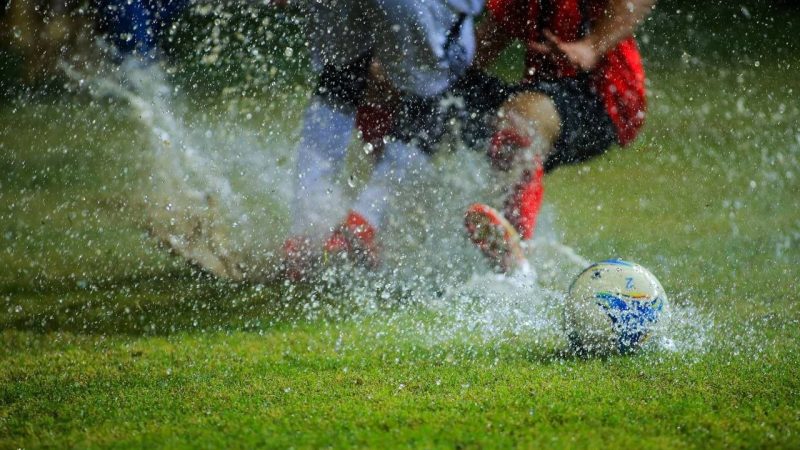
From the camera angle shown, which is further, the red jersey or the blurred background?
the blurred background

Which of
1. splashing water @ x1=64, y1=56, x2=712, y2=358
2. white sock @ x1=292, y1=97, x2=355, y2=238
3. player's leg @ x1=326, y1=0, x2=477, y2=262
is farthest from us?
player's leg @ x1=326, y1=0, x2=477, y2=262

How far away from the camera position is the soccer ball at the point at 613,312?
2211mm

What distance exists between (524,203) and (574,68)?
555 mm

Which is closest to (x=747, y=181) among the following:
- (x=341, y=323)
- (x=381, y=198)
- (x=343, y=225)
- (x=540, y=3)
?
(x=540, y=3)

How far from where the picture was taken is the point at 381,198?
355 centimetres

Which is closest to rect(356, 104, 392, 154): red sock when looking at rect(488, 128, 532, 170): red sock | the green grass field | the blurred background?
rect(488, 128, 532, 170): red sock

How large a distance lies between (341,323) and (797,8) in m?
→ 8.36

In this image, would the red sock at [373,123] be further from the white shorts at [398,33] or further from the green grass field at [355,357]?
the green grass field at [355,357]

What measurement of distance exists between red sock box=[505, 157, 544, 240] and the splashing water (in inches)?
3.4

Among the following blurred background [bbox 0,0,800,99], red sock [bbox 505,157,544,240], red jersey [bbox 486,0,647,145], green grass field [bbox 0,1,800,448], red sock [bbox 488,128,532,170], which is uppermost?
blurred background [bbox 0,0,800,99]

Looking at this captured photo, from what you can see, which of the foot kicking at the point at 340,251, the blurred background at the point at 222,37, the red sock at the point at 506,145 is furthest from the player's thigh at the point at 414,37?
the blurred background at the point at 222,37

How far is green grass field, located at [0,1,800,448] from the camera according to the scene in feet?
5.73

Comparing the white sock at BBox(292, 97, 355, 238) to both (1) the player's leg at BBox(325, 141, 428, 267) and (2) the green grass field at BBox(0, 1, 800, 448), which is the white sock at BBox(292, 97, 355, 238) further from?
(2) the green grass field at BBox(0, 1, 800, 448)

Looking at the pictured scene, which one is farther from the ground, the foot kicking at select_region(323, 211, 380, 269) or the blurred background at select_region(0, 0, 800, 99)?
the blurred background at select_region(0, 0, 800, 99)
